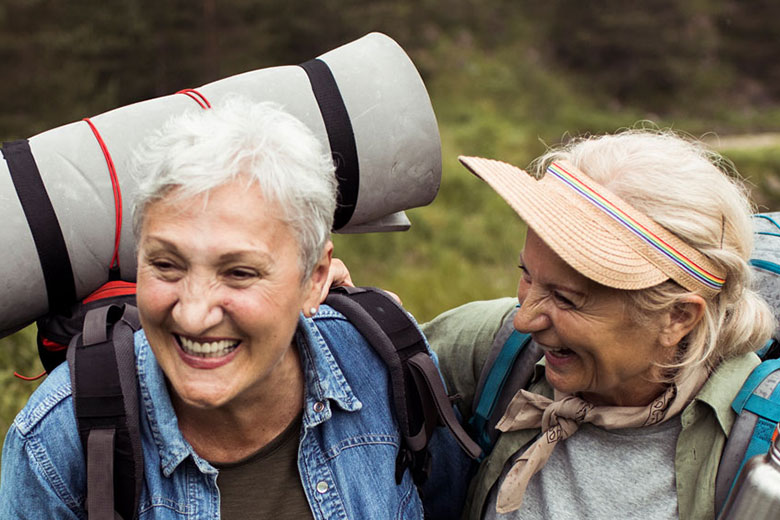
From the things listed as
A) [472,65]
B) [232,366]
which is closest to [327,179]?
[232,366]

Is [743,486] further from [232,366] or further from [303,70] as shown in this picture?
[303,70]

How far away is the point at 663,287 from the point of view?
1983 millimetres

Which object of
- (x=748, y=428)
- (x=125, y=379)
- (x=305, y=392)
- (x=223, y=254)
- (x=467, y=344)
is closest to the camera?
(x=223, y=254)

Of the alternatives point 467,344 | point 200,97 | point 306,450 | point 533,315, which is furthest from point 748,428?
point 200,97

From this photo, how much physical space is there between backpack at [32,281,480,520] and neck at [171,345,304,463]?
204 mm

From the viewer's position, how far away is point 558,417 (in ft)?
7.17

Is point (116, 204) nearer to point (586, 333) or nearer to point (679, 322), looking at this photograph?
point (586, 333)

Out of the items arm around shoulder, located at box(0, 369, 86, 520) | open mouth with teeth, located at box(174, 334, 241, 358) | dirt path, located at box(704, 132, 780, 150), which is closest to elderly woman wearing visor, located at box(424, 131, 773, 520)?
open mouth with teeth, located at box(174, 334, 241, 358)

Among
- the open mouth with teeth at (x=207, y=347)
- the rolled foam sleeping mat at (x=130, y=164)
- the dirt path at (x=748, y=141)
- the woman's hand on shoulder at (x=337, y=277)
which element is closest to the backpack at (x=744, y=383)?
the woman's hand on shoulder at (x=337, y=277)

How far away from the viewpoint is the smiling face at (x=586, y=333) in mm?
2014

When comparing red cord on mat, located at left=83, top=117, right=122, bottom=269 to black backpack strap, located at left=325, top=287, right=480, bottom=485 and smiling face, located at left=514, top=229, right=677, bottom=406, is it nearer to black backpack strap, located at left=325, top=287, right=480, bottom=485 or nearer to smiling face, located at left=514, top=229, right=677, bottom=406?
black backpack strap, located at left=325, top=287, right=480, bottom=485

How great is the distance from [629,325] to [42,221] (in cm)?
150

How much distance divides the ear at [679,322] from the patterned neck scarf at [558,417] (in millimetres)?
108

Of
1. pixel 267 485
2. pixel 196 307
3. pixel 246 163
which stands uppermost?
pixel 246 163
